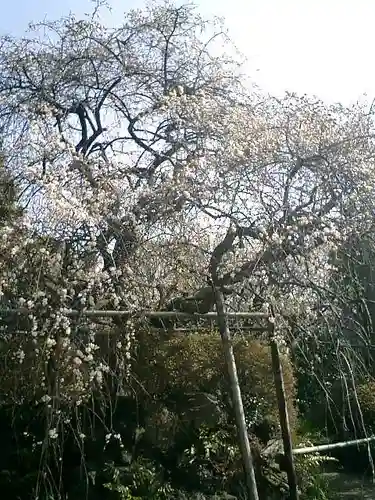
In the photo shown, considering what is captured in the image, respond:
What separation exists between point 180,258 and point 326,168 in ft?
3.86

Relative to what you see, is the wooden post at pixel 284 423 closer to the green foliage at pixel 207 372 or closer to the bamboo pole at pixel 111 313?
the bamboo pole at pixel 111 313

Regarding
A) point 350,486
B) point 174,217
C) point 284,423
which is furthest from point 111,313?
point 350,486

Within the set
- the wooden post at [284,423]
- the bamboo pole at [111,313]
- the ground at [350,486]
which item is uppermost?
the bamboo pole at [111,313]

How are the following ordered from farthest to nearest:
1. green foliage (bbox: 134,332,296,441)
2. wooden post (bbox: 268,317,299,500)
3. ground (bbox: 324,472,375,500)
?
ground (bbox: 324,472,375,500) → green foliage (bbox: 134,332,296,441) → wooden post (bbox: 268,317,299,500)

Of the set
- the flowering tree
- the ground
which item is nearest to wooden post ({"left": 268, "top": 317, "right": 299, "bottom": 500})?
the flowering tree

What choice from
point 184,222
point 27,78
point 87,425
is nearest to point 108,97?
point 27,78

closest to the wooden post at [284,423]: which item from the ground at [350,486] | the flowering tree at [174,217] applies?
the flowering tree at [174,217]

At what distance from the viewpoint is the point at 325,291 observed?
4.33 metres

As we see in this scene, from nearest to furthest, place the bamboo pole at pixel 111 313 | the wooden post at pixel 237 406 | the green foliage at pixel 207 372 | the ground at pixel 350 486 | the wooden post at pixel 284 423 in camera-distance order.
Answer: the bamboo pole at pixel 111 313, the wooden post at pixel 237 406, the wooden post at pixel 284 423, the green foliage at pixel 207 372, the ground at pixel 350 486

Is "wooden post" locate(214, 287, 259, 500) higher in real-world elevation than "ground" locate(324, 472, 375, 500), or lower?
higher

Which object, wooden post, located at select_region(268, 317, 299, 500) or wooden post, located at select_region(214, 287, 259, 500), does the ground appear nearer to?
wooden post, located at select_region(268, 317, 299, 500)

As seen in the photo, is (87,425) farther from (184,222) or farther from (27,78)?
(27,78)

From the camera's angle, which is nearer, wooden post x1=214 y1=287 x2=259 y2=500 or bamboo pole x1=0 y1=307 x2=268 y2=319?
bamboo pole x1=0 y1=307 x2=268 y2=319

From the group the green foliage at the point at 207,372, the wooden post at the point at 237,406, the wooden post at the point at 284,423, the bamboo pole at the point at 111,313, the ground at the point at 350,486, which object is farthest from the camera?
the ground at the point at 350,486
